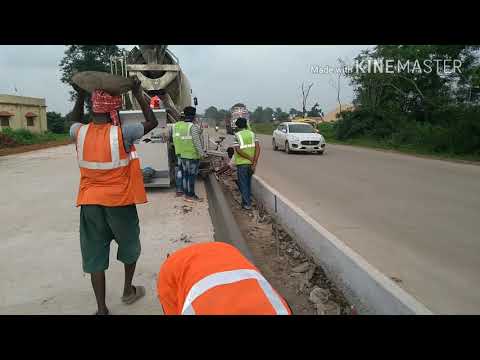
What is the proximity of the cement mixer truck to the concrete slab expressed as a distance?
593 mm

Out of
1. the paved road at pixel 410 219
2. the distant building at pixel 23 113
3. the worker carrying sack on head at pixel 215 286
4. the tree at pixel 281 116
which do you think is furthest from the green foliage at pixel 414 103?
the tree at pixel 281 116

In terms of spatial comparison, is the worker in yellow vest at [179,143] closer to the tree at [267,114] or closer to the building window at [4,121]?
the building window at [4,121]

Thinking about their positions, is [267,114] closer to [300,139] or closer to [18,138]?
[18,138]

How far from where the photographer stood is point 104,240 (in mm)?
3195

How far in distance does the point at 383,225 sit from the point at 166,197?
446cm

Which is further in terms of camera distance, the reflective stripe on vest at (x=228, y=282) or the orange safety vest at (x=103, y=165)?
the orange safety vest at (x=103, y=165)

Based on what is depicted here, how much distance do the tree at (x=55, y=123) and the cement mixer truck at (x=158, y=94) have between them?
136 feet

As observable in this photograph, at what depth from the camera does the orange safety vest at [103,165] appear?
3023 millimetres

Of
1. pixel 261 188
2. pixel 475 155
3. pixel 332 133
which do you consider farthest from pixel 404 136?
pixel 261 188

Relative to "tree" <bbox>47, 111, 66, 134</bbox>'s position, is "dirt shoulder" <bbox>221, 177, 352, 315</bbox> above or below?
below

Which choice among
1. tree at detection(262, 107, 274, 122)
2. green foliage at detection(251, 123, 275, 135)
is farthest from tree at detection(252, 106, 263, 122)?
green foliage at detection(251, 123, 275, 135)

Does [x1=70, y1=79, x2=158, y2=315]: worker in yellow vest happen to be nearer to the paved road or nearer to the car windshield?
the paved road

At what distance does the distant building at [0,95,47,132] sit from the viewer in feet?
120

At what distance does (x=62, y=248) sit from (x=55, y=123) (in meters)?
47.9
